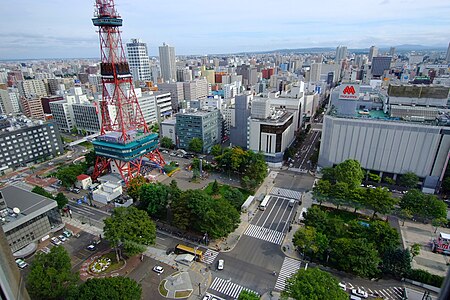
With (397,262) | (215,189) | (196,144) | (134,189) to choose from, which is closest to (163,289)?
(134,189)

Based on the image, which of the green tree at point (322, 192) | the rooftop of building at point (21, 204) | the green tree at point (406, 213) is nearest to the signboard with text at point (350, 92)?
the green tree at point (322, 192)

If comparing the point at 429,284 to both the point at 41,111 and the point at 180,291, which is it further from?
the point at 41,111

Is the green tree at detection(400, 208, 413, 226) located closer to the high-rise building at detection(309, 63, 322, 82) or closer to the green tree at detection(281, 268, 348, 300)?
the green tree at detection(281, 268, 348, 300)

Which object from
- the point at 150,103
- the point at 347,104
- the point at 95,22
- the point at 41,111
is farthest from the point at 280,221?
the point at 41,111

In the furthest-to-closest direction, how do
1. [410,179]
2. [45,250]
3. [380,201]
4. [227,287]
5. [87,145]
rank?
1. [87,145]
2. [410,179]
3. [380,201]
4. [45,250]
5. [227,287]

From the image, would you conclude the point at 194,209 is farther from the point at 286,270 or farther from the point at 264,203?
the point at 264,203

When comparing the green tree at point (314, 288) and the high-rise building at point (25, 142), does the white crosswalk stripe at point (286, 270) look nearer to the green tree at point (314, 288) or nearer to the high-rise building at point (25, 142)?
the green tree at point (314, 288)
